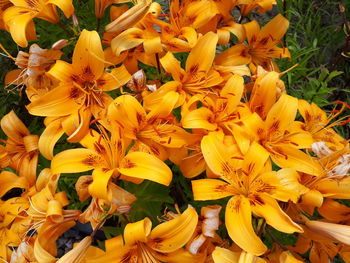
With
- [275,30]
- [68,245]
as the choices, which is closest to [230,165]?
[275,30]

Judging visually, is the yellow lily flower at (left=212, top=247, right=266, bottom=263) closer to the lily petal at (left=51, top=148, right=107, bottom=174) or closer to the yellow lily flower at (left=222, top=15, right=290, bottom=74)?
the lily petal at (left=51, top=148, right=107, bottom=174)

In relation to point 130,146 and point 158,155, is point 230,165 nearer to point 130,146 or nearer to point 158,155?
point 158,155

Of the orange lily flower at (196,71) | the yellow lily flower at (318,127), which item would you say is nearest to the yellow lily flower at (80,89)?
the orange lily flower at (196,71)

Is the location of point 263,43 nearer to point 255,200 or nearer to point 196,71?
point 196,71

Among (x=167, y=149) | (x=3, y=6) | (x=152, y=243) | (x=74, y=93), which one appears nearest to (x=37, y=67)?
(x=74, y=93)

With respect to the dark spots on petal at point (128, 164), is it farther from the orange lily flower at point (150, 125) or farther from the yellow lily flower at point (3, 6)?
the yellow lily flower at point (3, 6)

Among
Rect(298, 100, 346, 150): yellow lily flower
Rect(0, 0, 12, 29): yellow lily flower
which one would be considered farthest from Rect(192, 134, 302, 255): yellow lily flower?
Rect(0, 0, 12, 29): yellow lily flower
